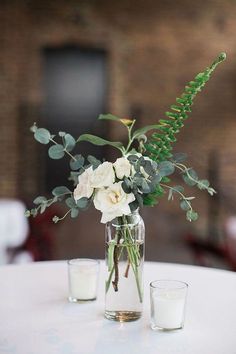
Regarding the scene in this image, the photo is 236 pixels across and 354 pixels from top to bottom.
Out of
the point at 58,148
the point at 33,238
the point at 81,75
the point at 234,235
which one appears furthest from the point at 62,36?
the point at 58,148

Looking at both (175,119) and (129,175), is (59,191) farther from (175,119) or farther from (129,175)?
(175,119)

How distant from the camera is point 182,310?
1259mm

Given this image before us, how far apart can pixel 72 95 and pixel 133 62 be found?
73 centimetres

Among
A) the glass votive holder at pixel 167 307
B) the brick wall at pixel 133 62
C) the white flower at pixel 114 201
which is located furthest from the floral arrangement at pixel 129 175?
the brick wall at pixel 133 62

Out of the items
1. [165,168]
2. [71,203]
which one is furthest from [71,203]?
[165,168]

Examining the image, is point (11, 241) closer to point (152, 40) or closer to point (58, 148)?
point (58, 148)

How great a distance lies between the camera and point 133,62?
6.26 m

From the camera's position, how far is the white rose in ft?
4.06

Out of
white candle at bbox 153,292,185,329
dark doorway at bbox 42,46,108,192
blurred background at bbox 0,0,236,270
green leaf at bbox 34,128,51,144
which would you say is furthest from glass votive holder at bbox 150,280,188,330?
dark doorway at bbox 42,46,108,192

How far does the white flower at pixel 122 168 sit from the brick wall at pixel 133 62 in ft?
16.1

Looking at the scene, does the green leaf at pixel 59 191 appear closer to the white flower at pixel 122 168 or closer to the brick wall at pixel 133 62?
the white flower at pixel 122 168

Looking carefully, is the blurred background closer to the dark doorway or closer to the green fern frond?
the dark doorway

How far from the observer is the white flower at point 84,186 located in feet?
4.13

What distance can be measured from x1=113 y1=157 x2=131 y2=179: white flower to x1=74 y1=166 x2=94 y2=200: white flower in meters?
0.06
